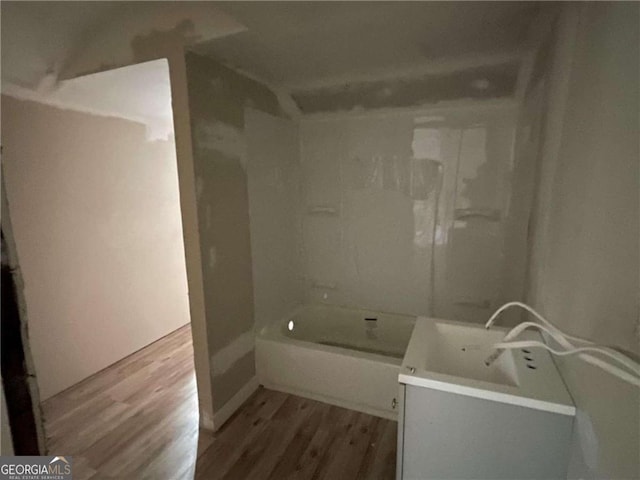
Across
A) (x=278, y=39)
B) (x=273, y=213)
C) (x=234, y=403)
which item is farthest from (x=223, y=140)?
(x=234, y=403)

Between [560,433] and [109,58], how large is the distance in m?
2.66

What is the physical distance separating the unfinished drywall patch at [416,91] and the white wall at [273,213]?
0.35 m

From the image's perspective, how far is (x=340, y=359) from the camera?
1999 millimetres

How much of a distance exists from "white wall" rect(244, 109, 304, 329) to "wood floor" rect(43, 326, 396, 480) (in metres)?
0.68

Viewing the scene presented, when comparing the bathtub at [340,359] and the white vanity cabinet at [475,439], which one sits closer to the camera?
the white vanity cabinet at [475,439]

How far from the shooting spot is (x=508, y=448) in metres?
1.03

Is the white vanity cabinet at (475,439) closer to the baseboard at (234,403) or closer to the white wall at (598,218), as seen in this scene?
the white wall at (598,218)

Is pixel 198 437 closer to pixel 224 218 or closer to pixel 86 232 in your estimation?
pixel 224 218

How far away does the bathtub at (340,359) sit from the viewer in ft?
6.36

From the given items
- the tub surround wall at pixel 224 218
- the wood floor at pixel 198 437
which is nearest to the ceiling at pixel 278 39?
the tub surround wall at pixel 224 218

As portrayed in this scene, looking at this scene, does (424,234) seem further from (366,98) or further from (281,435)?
(281,435)

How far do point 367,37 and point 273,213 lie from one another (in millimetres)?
1352

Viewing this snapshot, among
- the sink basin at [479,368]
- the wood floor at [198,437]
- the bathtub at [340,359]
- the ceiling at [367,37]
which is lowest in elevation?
the wood floor at [198,437]

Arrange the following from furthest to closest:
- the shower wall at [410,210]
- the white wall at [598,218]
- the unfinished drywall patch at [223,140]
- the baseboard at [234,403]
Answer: the shower wall at [410,210] → the baseboard at [234,403] → the unfinished drywall patch at [223,140] → the white wall at [598,218]
